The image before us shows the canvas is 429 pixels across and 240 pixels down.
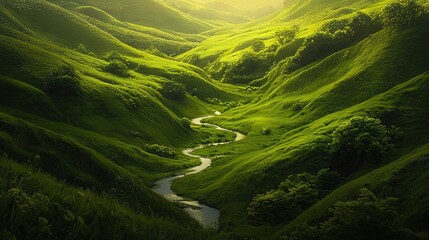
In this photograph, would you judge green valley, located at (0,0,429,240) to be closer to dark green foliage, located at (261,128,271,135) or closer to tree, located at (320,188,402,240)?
tree, located at (320,188,402,240)

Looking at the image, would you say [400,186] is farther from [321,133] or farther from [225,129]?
[225,129]

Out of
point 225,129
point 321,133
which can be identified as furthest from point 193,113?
point 321,133

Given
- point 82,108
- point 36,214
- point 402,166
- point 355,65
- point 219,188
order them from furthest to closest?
point 355,65, point 82,108, point 219,188, point 402,166, point 36,214

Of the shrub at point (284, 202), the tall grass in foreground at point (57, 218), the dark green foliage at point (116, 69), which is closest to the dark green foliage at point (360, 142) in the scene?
the shrub at point (284, 202)

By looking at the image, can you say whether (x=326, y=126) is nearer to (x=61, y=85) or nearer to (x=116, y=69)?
(x=61, y=85)

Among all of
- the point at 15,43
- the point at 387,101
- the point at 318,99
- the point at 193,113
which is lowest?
the point at 193,113

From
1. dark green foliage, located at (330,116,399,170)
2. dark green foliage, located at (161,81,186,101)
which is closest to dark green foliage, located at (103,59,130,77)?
dark green foliage, located at (161,81,186,101)

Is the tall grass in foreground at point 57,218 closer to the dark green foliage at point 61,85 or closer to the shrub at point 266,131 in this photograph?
the dark green foliage at point 61,85
